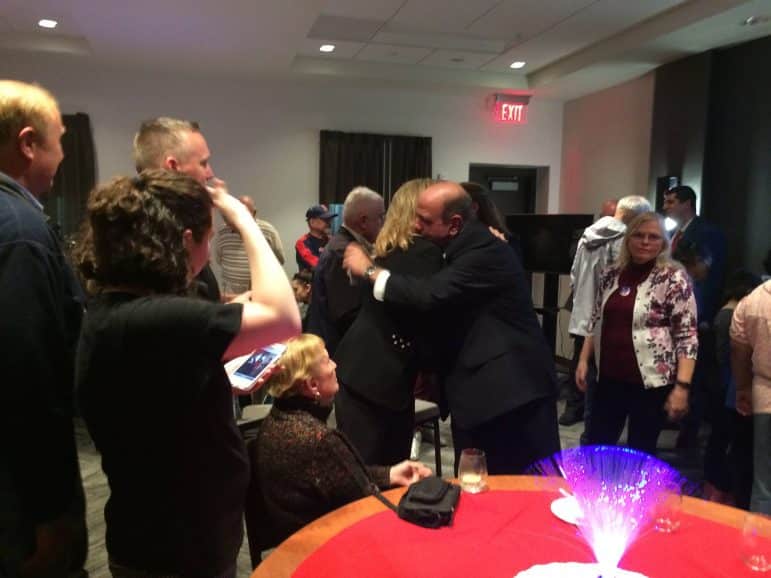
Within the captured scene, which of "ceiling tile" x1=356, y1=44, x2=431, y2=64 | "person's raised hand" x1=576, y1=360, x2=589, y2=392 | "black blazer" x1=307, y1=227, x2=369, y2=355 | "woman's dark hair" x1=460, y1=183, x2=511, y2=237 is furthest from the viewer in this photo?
"ceiling tile" x1=356, y1=44, x2=431, y2=64

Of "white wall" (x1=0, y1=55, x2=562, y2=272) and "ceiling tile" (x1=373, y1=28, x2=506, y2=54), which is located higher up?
"ceiling tile" (x1=373, y1=28, x2=506, y2=54)

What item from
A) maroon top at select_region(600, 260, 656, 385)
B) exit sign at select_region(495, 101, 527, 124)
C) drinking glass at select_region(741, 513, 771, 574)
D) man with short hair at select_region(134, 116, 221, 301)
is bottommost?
drinking glass at select_region(741, 513, 771, 574)

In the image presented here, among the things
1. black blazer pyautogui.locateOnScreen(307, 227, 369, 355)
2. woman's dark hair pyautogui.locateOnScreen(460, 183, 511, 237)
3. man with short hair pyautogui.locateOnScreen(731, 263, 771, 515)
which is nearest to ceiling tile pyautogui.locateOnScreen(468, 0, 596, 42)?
woman's dark hair pyautogui.locateOnScreen(460, 183, 511, 237)

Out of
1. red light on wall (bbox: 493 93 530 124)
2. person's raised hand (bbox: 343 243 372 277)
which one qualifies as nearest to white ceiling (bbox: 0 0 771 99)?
red light on wall (bbox: 493 93 530 124)

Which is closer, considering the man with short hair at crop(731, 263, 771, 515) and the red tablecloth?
the red tablecloth

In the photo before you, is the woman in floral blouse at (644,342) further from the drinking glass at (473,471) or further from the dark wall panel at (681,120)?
the dark wall panel at (681,120)

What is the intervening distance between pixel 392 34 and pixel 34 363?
14.5 feet

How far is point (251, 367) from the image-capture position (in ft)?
5.53

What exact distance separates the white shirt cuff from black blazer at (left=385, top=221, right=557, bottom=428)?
0.6 inches

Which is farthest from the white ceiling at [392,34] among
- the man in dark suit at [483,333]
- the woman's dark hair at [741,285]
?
the man in dark suit at [483,333]

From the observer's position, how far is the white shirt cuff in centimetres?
188

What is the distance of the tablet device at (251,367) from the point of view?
1618 mm

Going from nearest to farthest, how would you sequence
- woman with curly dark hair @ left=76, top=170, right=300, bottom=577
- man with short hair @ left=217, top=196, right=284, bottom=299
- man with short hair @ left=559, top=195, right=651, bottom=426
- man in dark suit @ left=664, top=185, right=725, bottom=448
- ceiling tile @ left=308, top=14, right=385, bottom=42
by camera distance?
woman with curly dark hair @ left=76, top=170, right=300, bottom=577, man in dark suit @ left=664, top=185, right=725, bottom=448, man with short hair @ left=559, top=195, right=651, bottom=426, ceiling tile @ left=308, top=14, right=385, bottom=42, man with short hair @ left=217, top=196, right=284, bottom=299

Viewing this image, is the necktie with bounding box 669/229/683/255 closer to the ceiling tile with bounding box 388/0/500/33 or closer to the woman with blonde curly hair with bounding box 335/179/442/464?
the ceiling tile with bounding box 388/0/500/33
